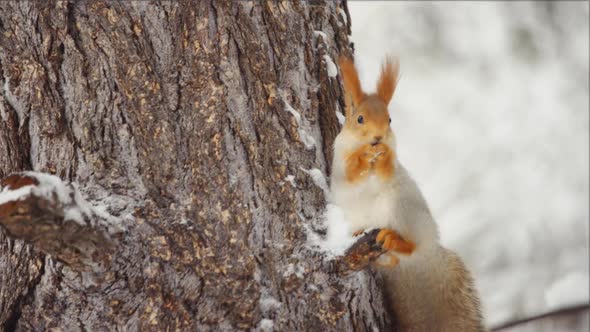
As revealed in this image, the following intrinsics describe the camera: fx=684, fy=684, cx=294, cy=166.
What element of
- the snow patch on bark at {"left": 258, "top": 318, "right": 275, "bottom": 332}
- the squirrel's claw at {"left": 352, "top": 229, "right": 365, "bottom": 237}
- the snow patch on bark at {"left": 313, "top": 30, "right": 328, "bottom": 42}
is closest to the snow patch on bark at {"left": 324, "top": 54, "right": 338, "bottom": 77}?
the snow patch on bark at {"left": 313, "top": 30, "right": 328, "bottom": 42}

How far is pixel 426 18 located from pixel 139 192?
1.19 m

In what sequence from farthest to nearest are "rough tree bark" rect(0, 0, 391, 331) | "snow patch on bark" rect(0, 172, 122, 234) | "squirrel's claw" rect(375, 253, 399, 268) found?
"squirrel's claw" rect(375, 253, 399, 268) → "rough tree bark" rect(0, 0, 391, 331) → "snow patch on bark" rect(0, 172, 122, 234)

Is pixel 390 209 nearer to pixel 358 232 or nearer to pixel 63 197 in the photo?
pixel 358 232

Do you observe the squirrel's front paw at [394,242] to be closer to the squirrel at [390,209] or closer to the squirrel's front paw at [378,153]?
the squirrel at [390,209]

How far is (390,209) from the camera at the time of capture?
1061 mm

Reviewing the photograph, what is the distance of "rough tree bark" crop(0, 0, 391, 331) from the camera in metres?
0.98

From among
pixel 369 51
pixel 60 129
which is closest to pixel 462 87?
pixel 369 51

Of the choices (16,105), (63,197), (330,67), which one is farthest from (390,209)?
(16,105)

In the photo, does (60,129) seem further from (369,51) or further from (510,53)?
(510,53)

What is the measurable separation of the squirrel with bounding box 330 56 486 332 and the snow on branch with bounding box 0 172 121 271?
38cm

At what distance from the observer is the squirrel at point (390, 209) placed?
1.06 m

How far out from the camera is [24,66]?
41.9 inches

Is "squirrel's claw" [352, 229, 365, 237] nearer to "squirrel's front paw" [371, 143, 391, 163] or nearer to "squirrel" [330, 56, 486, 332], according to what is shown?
"squirrel" [330, 56, 486, 332]

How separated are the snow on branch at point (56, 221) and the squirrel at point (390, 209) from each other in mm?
379
